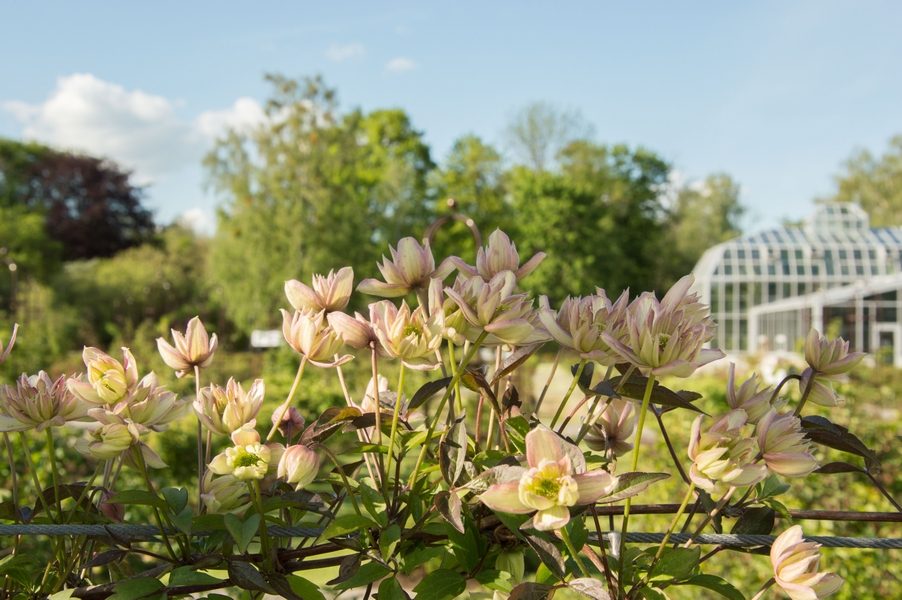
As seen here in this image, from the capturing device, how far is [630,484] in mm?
568

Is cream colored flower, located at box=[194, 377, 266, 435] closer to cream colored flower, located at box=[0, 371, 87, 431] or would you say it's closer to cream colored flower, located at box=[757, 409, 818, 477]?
cream colored flower, located at box=[0, 371, 87, 431]

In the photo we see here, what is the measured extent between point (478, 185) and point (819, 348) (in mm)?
23086

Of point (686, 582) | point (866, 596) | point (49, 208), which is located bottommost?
point (866, 596)

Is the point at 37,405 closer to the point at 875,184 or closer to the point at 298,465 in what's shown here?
the point at 298,465

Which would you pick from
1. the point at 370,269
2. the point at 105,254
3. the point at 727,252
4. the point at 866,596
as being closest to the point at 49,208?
the point at 105,254

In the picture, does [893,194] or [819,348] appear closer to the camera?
[819,348]

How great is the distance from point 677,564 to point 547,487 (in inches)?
5.9

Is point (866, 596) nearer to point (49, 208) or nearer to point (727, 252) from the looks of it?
point (727, 252)

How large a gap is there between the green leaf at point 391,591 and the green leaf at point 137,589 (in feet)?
0.58

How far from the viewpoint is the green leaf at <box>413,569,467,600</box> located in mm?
591

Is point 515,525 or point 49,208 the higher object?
point 49,208

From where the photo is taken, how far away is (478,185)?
77.0ft

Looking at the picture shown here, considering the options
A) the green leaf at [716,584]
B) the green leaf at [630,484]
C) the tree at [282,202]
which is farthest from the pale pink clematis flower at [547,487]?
the tree at [282,202]

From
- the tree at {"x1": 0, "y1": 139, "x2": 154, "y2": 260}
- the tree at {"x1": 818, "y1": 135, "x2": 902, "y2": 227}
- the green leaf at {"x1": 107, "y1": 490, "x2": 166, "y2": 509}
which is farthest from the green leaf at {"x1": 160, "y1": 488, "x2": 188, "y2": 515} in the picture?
the tree at {"x1": 818, "y1": 135, "x2": 902, "y2": 227}
